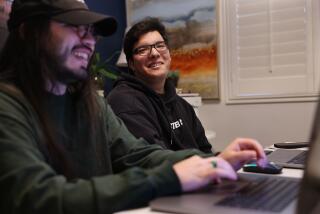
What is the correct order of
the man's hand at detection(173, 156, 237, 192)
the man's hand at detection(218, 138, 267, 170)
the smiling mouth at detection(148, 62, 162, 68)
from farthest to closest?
1. the smiling mouth at detection(148, 62, 162, 68)
2. the man's hand at detection(218, 138, 267, 170)
3. the man's hand at detection(173, 156, 237, 192)

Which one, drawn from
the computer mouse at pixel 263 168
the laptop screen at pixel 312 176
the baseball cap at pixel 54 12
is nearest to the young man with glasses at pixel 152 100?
the computer mouse at pixel 263 168

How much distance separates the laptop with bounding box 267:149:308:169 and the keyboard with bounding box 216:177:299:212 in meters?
0.29

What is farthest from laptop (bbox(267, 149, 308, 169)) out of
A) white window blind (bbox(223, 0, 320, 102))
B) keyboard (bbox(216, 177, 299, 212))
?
white window blind (bbox(223, 0, 320, 102))

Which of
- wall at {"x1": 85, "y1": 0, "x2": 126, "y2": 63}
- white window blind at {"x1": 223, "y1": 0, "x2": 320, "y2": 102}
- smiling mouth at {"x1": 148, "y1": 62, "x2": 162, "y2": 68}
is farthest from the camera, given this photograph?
wall at {"x1": 85, "y1": 0, "x2": 126, "y2": 63}

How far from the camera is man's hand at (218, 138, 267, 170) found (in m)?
1.08

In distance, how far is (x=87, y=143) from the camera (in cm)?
112

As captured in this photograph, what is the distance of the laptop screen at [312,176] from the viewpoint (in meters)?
0.47

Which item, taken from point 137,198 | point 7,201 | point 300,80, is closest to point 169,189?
point 137,198

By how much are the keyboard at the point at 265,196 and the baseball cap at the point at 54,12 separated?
2.01 ft

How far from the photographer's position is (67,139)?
108cm

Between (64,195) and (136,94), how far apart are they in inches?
43.5

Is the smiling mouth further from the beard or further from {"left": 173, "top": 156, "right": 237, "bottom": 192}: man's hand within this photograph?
{"left": 173, "top": 156, "right": 237, "bottom": 192}: man's hand

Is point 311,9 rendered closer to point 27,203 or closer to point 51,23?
point 51,23

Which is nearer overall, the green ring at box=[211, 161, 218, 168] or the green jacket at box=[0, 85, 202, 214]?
the green jacket at box=[0, 85, 202, 214]
